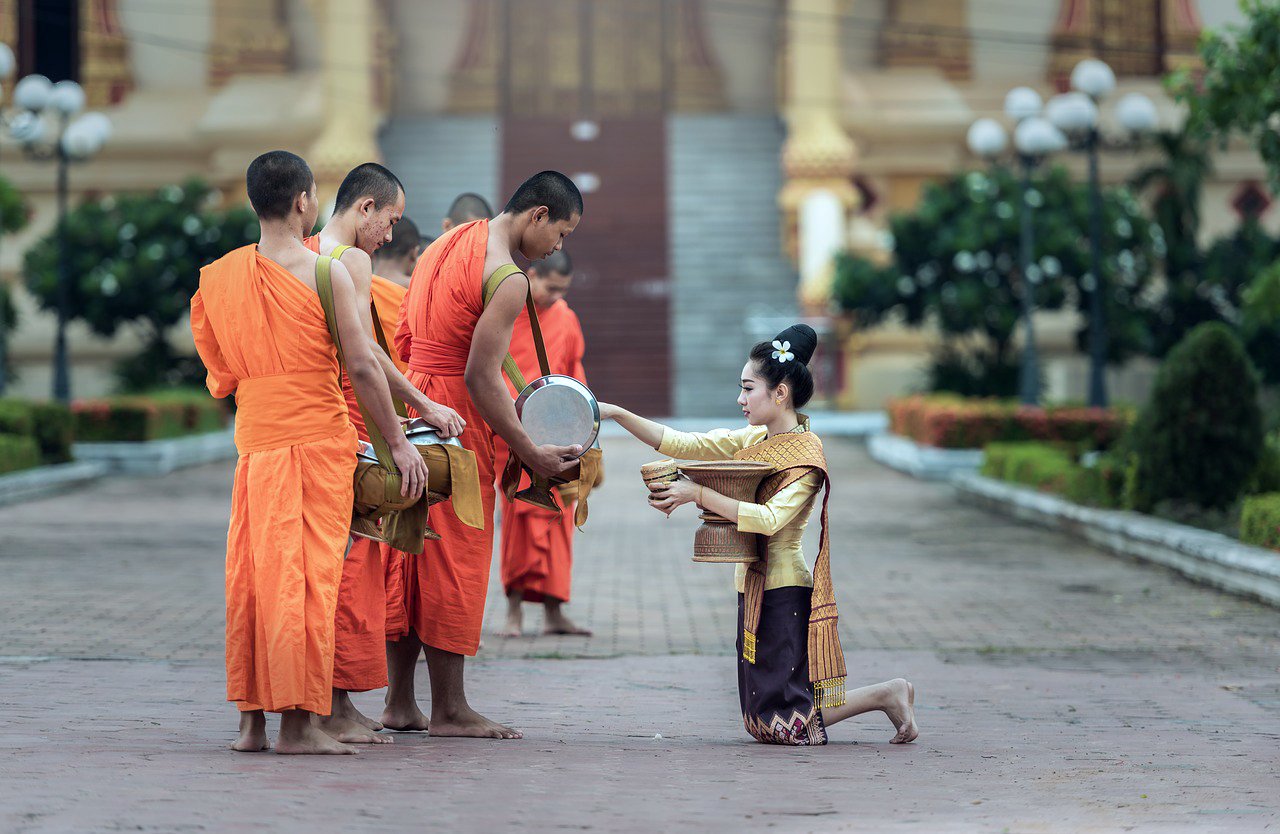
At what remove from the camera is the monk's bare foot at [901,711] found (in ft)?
20.6

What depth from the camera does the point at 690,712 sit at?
7.11 meters

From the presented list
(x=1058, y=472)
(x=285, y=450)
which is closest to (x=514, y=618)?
(x=285, y=450)

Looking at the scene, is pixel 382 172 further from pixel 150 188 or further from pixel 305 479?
pixel 150 188

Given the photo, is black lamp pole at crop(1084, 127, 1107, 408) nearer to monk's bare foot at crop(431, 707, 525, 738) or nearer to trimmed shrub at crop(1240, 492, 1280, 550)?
trimmed shrub at crop(1240, 492, 1280, 550)

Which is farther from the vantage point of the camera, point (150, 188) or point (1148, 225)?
point (150, 188)

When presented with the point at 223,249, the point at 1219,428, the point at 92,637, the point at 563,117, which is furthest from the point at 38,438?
the point at 563,117

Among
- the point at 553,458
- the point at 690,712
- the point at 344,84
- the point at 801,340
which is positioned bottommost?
the point at 690,712

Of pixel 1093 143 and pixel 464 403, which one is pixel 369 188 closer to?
pixel 464 403

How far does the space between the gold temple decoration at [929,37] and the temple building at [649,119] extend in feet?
0.13

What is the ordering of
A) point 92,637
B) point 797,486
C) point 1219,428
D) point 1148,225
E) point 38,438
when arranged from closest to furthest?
1. point 797,486
2. point 92,637
3. point 1219,428
4. point 38,438
5. point 1148,225

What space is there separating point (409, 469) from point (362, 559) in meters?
0.34

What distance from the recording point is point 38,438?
1898cm

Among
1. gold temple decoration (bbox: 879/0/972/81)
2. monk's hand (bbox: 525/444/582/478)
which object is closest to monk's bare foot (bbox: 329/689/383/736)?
monk's hand (bbox: 525/444/582/478)

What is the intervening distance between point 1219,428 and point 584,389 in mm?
7155
